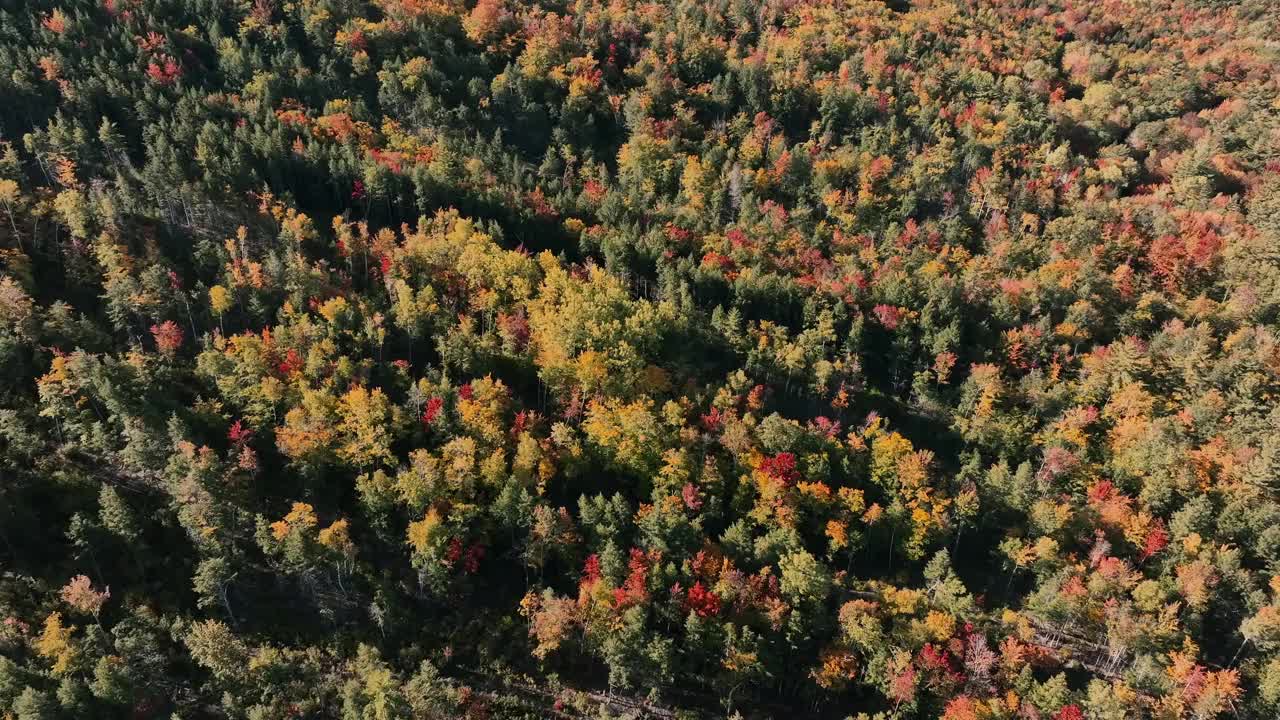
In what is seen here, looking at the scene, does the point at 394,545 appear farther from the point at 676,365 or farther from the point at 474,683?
the point at 676,365

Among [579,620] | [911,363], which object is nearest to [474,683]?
[579,620]

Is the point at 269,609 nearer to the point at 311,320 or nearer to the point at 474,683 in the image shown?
the point at 474,683

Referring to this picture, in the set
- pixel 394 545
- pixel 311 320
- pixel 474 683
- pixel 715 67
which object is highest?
pixel 715 67

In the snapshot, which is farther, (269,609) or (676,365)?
(676,365)

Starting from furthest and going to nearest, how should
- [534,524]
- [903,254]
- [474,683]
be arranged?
[903,254] → [534,524] → [474,683]

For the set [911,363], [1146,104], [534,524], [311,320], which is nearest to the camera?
[534,524]

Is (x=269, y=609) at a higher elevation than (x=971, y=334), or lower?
lower
